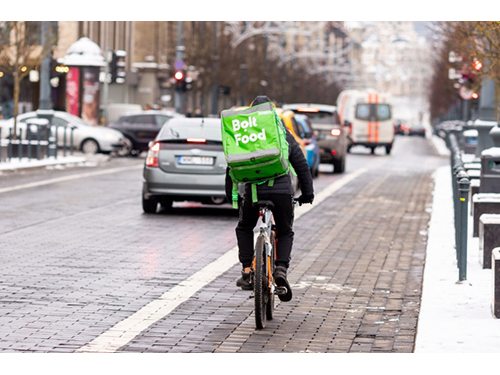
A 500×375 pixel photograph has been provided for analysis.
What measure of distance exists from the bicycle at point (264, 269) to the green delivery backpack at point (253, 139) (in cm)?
36

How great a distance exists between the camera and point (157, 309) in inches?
336

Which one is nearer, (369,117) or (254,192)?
(254,192)

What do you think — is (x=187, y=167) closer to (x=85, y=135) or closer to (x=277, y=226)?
(x=277, y=226)

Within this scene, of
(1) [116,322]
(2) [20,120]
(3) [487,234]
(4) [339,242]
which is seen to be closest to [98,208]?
(4) [339,242]

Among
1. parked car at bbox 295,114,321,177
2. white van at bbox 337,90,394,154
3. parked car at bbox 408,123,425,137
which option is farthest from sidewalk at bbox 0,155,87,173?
parked car at bbox 408,123,425,137

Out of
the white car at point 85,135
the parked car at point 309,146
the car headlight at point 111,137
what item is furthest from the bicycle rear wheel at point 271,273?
the car headlight at point 111,137

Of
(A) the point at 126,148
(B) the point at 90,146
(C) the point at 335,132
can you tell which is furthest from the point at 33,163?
(C) the point at 335,132

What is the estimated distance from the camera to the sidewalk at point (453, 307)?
22.8ft

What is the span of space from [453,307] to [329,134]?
21447mm

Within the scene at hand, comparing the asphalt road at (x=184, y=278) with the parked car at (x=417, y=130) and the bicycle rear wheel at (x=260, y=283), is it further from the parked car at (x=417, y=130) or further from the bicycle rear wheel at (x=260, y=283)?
the parked car at (x=417, y=130)

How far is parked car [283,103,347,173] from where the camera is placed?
96.6 ft

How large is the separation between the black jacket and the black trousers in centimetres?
6

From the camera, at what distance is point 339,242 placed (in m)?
13.4
